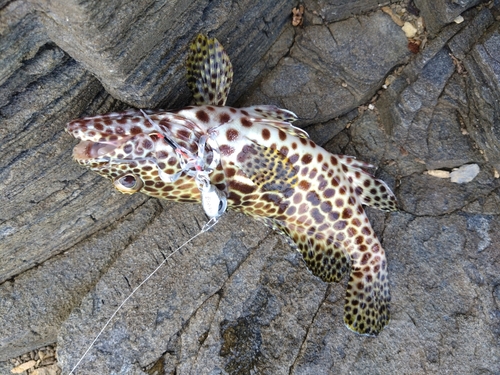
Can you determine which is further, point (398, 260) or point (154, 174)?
point (398, 260)

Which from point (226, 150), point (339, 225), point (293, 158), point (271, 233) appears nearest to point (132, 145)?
point (226, 150)

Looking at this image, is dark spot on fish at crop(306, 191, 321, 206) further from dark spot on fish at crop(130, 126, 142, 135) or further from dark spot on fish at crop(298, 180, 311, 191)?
dark spot on fish at crop(130, 126, 142, 135)

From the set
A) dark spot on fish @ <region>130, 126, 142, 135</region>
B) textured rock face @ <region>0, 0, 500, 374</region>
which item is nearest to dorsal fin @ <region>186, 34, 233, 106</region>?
textured rock face @ <region>0, 0, 500, 374</region>

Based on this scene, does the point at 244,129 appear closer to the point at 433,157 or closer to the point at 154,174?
the point at 154,174

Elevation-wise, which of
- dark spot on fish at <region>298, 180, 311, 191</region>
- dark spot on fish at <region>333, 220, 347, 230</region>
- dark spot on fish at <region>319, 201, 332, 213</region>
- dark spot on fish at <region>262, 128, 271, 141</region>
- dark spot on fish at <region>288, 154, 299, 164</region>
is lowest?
dark spot on fish at <region>333, 220, 347, 230</region>

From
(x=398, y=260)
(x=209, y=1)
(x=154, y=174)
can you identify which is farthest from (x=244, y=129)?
(x=398, y=260)

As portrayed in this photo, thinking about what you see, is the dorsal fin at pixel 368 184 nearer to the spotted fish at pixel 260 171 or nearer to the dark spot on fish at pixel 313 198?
the spotted fish at pixel 260 171
